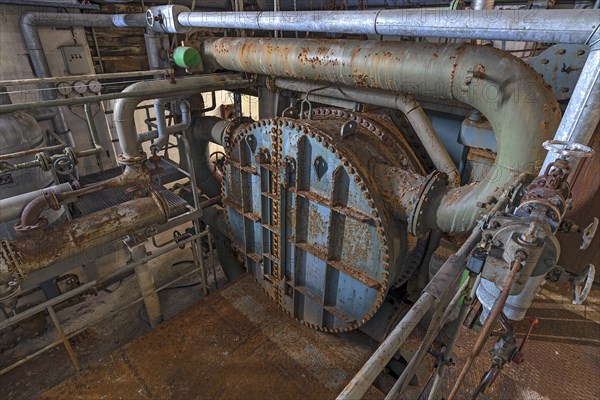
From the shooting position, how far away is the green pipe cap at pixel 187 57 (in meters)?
4.71

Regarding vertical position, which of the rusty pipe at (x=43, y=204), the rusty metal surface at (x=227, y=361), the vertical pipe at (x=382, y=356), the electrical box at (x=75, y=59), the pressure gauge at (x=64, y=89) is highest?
the electrical box at (x=75, y=59)

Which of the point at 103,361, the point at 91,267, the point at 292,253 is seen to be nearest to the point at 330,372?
the point at 292,253

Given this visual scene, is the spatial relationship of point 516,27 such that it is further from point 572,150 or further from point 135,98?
point 135,98

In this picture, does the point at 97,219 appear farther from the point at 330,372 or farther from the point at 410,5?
the point at 410,5

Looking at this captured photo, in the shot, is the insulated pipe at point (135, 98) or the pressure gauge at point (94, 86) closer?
the insulated pipe at point (135, 98)

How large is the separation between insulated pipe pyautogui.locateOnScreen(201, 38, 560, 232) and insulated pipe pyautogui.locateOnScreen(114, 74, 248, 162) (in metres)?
1.34

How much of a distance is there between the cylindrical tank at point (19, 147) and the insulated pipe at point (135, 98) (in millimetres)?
1533

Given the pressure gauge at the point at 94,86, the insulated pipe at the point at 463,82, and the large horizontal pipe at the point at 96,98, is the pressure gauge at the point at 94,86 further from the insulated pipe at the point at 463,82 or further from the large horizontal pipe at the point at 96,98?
the insulated pipe at the point at 463,82

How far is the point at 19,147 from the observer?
4332mm

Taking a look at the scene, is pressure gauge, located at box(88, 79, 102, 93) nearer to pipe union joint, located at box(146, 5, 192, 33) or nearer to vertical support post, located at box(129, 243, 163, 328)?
pipe union joint, located at box(146, 5, 192, 33)

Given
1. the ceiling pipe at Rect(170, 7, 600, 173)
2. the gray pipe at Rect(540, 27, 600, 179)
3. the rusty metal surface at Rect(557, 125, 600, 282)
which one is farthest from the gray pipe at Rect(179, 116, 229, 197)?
the rusty metal surface at Rect(557, 125, 600, 282)

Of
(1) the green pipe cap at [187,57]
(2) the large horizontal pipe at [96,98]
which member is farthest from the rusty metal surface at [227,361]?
(1) the green pipe cap at [187,57]

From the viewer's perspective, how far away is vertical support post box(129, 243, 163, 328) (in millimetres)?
Result: 4730

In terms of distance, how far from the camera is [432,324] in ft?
5.13
